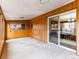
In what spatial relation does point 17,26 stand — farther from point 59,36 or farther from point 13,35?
point 59,36

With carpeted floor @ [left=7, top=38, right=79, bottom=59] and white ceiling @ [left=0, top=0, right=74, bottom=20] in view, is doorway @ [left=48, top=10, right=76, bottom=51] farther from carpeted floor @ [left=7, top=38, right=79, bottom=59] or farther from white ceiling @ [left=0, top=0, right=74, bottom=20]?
white ceiling @ [left=0, top=0, right=74, bottom=20]

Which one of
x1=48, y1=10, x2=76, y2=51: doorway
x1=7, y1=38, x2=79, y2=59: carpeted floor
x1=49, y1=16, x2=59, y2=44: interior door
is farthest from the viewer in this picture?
x1=49, y1=16, x2=59, y2=44: interior door

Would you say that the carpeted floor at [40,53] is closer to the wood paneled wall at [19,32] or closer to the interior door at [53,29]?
the interior door at [53,29]

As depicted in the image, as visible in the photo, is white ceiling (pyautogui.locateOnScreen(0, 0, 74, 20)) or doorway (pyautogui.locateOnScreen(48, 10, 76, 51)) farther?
doorway (pyautogui.locateOnScreen(48, 10, 76, 51))

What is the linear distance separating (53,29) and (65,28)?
112 centimetres

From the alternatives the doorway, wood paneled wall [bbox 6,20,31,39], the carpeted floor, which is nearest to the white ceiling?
the doorway

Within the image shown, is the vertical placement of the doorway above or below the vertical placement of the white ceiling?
below

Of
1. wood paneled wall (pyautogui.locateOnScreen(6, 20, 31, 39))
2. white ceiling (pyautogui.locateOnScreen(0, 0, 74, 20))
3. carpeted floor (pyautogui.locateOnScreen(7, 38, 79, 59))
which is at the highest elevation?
white ceiling (pyautogui.locateOnScreen(0, 0, 74, 20))

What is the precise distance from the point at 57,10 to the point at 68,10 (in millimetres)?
893

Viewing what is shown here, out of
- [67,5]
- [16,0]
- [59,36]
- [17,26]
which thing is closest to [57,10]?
[67,5]

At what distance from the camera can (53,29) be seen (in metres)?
5.68

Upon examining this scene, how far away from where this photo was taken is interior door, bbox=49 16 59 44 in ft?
17.5

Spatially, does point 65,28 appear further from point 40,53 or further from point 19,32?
point 19,32

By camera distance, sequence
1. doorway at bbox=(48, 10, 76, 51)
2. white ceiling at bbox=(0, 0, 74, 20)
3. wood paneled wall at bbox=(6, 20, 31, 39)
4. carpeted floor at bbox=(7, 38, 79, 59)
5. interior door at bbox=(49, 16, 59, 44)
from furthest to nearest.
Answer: wood paneled wall at bbox=(6, 20, 31, 39) < interior door at bbox=(49, 16, 59, 44) < doorway at bbox=(48, 10, 76, 51) < white ceiling at bbox=(0, 0, 74, 20) < carpeted floor at bbox=(7, 38, 79, 59)
